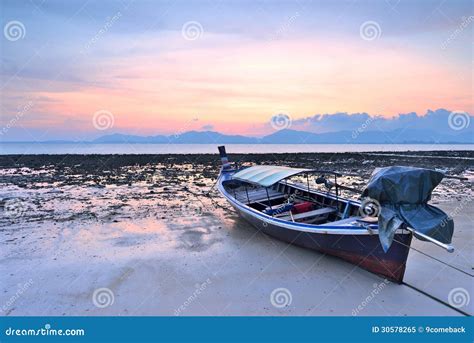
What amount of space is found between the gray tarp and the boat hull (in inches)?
16.4

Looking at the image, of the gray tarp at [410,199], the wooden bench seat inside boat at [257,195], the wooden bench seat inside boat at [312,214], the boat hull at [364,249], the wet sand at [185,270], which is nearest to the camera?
the wet sand at [185,270]

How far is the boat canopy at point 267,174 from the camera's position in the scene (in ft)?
33.2

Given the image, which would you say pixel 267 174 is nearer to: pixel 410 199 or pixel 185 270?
pixel 185 270

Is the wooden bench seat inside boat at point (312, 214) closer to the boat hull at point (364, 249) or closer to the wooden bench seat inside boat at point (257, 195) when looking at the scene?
the boat hull at point (364, 249)

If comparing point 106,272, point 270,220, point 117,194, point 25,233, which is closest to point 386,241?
point 270,220

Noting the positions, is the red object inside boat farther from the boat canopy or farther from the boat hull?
the boat hull

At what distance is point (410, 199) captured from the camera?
23.5ft

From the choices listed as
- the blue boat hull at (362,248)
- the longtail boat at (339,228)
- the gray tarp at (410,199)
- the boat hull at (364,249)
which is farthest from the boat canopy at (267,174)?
the gray tarp at (410,199)

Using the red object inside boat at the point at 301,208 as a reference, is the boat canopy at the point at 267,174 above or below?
above

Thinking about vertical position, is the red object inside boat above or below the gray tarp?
below

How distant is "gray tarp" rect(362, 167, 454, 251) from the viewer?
6.86 m

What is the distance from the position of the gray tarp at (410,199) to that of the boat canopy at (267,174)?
303 centimetres

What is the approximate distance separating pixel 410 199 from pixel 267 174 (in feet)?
15.3

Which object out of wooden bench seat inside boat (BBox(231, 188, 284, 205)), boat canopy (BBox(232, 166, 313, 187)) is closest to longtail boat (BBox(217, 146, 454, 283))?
boat canopy (BBox(232, 166, 313, 187))
